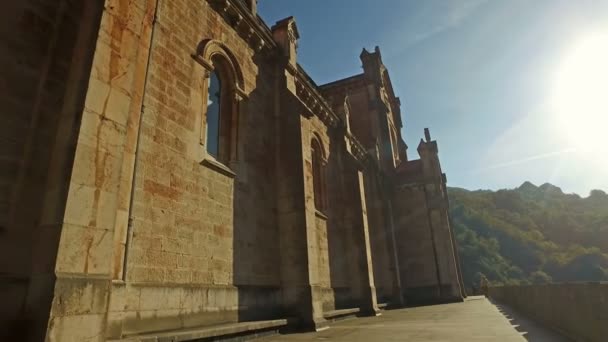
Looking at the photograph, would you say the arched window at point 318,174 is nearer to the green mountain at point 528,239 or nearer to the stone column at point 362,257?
the stone column at point 362,257

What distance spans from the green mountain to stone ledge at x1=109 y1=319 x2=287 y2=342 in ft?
231

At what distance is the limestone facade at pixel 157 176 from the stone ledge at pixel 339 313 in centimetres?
18

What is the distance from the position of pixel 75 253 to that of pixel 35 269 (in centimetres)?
39

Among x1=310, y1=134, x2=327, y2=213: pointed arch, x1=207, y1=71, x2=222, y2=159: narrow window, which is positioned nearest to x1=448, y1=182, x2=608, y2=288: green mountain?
x1=310, y1=134, x2=327, y2=213: pointed arch

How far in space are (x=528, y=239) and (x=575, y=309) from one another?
4511 inches

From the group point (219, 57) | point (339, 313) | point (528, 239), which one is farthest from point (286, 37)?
point (528, 239)

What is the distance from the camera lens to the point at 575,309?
20.2 ft

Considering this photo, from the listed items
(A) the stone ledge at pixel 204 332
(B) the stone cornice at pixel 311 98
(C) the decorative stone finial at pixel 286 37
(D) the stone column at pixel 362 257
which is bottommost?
(A) the stone ledge at pixel 204 332

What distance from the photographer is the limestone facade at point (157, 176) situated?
12.7 ft

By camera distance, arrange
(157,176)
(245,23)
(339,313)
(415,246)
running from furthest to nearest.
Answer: (415,246)
(339,313)
(245,23)
(157,176)

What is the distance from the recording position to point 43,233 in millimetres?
3730

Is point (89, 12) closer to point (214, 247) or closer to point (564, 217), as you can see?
point (214, 247)

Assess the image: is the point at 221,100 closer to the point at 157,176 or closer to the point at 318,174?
the point at 157,176

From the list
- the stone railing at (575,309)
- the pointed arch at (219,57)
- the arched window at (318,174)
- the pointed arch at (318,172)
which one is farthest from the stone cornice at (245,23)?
the stone railing at (575,309)
